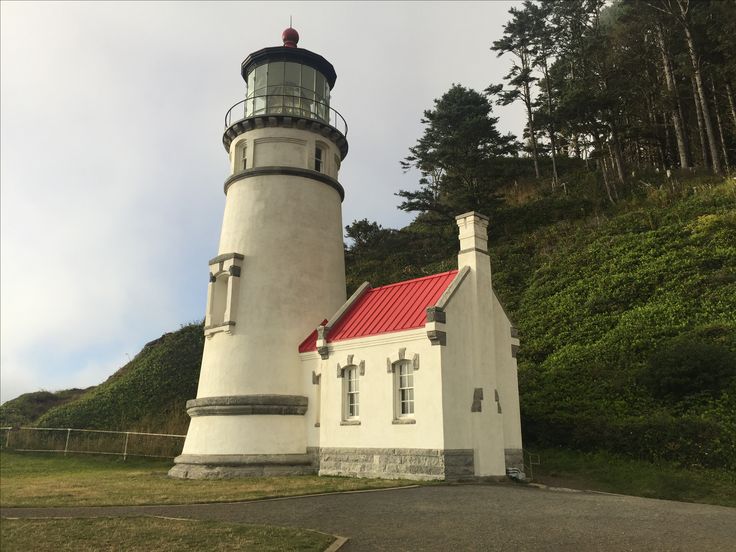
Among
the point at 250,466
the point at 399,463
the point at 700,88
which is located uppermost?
the point at 700,88

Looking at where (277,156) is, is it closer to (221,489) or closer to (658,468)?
(221,489)

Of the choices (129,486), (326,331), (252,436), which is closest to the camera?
(129,486)

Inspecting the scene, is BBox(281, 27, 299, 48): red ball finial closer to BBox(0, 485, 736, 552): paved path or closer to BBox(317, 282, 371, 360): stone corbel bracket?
BBox(317, 282, 371, 360): stone corbel bracket

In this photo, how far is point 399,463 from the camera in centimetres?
1532

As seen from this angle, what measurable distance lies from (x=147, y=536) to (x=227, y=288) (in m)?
12.8

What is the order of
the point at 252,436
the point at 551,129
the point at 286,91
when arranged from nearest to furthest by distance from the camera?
the point at 252,436 → the point at 286,91 → the point at 551,129

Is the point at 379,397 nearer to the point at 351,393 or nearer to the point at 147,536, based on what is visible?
the point at 351,393

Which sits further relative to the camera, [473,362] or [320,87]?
[320,87]

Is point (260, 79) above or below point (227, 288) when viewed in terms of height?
above

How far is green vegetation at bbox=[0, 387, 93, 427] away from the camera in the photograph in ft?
103

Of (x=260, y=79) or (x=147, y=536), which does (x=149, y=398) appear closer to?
(x=260, y=79)

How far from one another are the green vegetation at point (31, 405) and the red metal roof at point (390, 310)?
72.4 feet

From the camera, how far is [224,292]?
2050 cm

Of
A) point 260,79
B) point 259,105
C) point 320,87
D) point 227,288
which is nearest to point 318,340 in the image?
point 227,288
